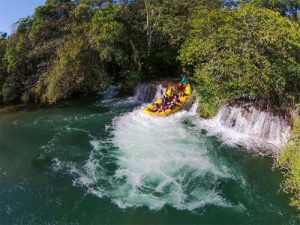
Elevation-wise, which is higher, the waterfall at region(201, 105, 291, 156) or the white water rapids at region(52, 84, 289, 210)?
the waterfall at region(201, 105, 291, 156)

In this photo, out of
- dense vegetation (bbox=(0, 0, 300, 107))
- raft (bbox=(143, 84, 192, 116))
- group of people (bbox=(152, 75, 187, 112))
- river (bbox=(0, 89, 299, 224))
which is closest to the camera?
river (bbox=(0, 89, 299, 224))

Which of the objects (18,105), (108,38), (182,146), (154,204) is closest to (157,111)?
(182,146)

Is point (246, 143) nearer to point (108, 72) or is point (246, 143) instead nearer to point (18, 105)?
point (108, 72)

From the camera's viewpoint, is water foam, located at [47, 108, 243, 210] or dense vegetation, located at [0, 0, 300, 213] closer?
water foam, located at [47, 108, 243, 210]

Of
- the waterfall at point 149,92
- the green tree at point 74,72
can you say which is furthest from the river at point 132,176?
the waterfall at point 149,92

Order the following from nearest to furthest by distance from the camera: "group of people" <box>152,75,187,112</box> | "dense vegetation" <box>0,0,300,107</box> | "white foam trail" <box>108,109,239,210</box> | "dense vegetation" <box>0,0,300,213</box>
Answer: "white foam trail" <box>108,109,239,210</box>
"dense vegetation" <box>0,0,300,213</box>
"dense vegetation" <box>0,0,300,107</box>
"group of people" <box>152,75,187,112</box>

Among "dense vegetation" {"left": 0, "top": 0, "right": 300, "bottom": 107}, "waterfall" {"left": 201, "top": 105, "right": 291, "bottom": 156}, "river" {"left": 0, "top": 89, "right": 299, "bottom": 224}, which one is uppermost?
"dense vegetation" {"left": 0, "top": 0, "right": 300, "bottom": 107}

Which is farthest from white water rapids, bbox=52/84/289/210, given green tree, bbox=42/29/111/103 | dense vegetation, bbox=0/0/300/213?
green tree, bbox=42/29/111/103

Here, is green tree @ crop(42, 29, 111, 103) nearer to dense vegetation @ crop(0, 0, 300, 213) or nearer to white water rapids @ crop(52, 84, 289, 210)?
dense vegetation @ crop(0, 0, 300, 213)
